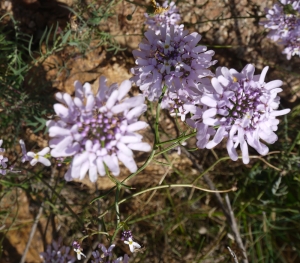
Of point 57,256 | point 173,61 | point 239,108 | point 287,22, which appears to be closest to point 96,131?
point 173,61

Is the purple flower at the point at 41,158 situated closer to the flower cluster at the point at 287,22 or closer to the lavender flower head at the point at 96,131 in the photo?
the lavender flower head at the point at 96,131

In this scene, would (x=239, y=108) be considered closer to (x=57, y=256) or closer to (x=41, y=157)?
(x=41, y=157)

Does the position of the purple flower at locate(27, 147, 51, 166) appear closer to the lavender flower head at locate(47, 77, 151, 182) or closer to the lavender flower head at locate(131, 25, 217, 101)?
the lavender flower head at locate(47, 77, 151, 182)

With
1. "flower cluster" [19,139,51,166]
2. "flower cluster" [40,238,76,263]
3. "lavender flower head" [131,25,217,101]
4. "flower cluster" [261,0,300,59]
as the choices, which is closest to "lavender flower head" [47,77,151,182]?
"lavender flower head" [131,25,217,101]

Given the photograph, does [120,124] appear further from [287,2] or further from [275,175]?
[275,175]

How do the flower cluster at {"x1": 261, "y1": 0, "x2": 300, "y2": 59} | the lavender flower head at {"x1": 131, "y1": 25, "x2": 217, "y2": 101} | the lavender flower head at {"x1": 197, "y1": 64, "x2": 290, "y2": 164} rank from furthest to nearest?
the flower cluster at {"x1": 261, "y1": 0, "x2": 300, "y2": 59}, the lavender flower head at {"x1": 131, "y1": 25, "x2": 217, "y2": 101}, the lavender flower head at {"x1": 197, "y1": 64, "x2": 290, "y2": 164}
